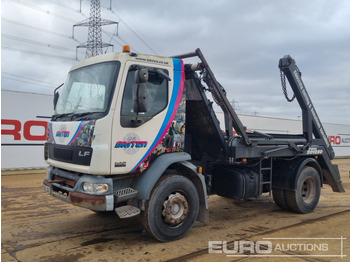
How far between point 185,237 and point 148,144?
66.7 inches

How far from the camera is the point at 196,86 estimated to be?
5.61 m

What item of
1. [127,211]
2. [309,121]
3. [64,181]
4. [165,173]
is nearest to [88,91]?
[64,181]

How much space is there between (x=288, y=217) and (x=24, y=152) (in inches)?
409

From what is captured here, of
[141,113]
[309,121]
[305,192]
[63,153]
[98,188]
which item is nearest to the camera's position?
[98,188]

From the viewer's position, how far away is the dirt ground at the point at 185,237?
4441mm

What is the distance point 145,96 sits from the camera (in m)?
4.36

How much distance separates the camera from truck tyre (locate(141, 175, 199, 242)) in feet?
15.4

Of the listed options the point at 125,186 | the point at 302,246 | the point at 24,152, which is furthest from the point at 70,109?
the point at 24,152

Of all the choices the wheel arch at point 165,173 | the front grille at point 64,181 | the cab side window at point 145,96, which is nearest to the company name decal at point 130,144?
the cab side window at point 145,96

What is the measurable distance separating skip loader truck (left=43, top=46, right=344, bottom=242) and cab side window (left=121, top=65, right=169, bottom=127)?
0.05ft

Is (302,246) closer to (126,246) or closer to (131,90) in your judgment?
(126,246)

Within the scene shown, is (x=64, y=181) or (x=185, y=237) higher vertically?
(x=64, y=181)

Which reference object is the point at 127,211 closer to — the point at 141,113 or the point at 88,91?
the point at 141,113

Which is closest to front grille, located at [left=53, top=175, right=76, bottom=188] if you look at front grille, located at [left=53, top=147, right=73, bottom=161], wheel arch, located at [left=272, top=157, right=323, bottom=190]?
front grille, located at [left=53, top=147, right=73, bottom=161]
